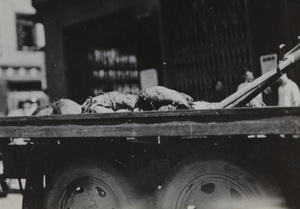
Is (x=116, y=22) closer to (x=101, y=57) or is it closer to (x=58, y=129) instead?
(x=101, y=57)

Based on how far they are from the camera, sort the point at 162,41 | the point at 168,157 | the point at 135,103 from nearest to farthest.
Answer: the point at 168,157, the point at 135,103, the point at 162,41

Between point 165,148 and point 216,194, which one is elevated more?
point 165,148

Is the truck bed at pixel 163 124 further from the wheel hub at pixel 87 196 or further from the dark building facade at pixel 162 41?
the dark building facade at pixel 162 41

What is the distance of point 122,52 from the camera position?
360 inches

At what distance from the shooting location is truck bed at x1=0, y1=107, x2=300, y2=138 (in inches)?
96.4

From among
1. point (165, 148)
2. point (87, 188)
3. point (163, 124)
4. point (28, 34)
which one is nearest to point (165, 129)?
point (163, 124)

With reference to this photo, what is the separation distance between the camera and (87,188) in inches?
129

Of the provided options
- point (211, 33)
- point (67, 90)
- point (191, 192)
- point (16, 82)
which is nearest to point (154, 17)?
point (211, 33)

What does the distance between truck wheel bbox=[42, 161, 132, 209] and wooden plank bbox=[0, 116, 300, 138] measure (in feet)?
1.15

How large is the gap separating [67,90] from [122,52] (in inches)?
78.2

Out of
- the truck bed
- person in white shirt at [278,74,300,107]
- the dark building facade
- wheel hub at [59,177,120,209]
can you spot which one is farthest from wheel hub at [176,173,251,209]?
the dark building facade

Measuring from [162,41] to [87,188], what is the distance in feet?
17.0

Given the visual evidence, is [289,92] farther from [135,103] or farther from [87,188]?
[87,188]

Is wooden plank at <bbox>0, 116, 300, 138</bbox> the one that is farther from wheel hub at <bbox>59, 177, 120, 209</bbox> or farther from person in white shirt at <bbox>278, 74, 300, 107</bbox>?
person in white shirt at <bbox>278, 74, 300, 107</bbox>
